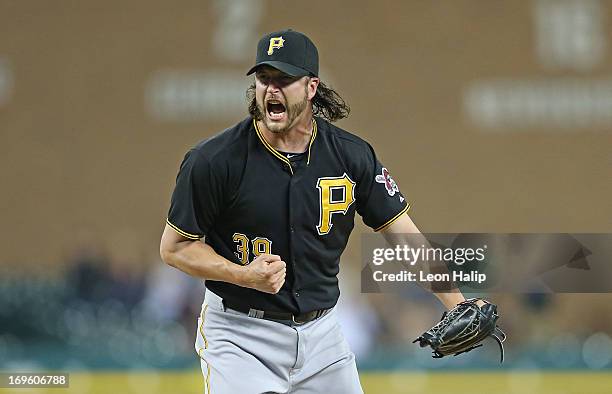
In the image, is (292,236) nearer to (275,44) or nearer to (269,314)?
(269,314)

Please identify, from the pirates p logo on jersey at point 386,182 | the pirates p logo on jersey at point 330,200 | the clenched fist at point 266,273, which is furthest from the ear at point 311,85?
the clenched fist at point 266,273

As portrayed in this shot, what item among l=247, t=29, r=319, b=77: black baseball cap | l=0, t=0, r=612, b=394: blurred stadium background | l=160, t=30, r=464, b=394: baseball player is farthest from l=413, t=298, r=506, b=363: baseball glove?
l=0, t=0, r=612, b=394: blurred stadium background

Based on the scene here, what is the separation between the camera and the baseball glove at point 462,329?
152 inches

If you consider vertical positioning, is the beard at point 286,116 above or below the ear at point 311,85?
below

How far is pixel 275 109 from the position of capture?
12.4 feet

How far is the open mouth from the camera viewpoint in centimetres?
373

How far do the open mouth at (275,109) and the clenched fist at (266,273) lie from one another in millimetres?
533

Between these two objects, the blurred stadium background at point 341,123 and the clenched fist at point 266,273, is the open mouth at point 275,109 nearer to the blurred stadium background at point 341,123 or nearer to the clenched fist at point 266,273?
the clenched fist at point 266,273

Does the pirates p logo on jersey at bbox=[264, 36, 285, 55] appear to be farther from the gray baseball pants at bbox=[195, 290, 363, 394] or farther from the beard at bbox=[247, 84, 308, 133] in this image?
the gray baseball pants at bbox=[195, 290, 363, 394]

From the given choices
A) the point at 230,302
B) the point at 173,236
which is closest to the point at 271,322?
the point at 230,302

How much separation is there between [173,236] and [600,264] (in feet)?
20.5

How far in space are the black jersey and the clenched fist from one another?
31 centimetres

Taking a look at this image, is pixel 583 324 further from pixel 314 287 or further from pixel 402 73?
pixel 314 287

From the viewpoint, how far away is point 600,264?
912 cm
